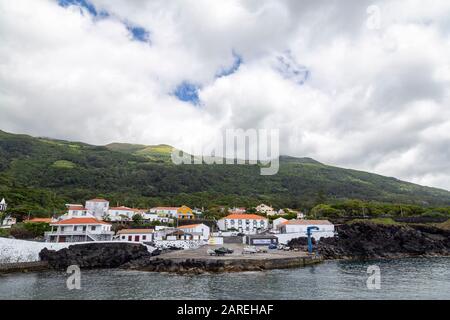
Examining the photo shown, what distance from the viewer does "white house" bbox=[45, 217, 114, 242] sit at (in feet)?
167

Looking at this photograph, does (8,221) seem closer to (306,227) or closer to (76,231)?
(76,231)

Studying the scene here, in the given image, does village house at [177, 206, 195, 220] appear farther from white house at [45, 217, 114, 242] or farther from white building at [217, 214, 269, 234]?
white house at [45, 217, 114, 242]

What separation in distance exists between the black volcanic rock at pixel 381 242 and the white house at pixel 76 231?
42.8m

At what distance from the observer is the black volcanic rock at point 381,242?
58500 millimetres

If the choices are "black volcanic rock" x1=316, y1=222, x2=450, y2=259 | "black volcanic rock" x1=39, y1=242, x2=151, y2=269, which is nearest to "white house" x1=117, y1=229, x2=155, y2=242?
"black volcanic rock" x1=39, y1=242, x2=151, y2=269

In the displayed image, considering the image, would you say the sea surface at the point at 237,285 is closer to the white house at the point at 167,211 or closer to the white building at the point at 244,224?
the white building at the point at 244,224

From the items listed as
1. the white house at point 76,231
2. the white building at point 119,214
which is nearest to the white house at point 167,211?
the white building at point 119,214

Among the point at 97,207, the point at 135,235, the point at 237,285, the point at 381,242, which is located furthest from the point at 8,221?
the point at 381,242

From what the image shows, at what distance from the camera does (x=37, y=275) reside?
38312 millimetres

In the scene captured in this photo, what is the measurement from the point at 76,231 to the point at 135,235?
10454mm

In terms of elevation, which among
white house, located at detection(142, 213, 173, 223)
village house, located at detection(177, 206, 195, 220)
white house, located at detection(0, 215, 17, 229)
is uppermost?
village house, located at detection(177, 206, 195, 220)

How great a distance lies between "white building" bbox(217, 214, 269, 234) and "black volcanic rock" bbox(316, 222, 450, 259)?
2268 centimetres

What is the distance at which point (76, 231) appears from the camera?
171 feet
